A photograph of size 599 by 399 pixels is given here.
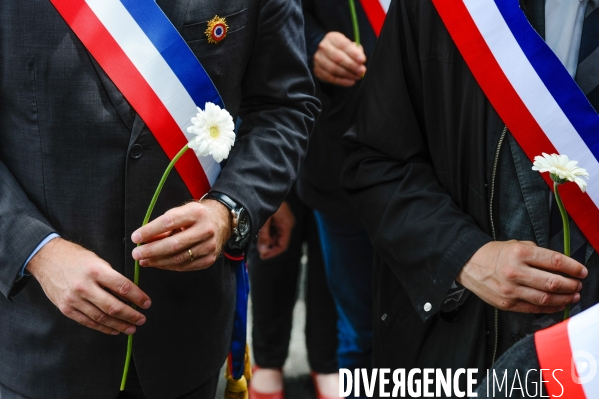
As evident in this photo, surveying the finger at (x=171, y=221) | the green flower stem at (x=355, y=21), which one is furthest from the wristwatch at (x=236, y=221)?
the green flower stem at (x=355, y=21)

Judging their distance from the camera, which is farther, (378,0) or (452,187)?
(378,0)

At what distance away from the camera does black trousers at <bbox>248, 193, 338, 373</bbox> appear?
2686 mm

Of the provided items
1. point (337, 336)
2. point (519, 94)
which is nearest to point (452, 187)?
point (519, 94)

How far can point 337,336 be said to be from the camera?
275cm

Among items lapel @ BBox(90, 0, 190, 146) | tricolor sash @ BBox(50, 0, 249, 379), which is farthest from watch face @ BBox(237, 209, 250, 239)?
lapel @ BBox(90, 0, 190, 146)

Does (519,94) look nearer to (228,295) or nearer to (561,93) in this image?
(561,93)

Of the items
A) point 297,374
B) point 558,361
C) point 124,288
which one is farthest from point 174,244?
point 297,374

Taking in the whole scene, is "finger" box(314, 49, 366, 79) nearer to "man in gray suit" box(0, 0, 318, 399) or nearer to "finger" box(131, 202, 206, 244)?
"man in gray suit" box(0, 0, 318, 399)

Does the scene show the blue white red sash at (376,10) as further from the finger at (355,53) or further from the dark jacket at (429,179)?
the dark jacket at (429,179)

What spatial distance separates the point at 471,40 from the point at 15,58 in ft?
2.51

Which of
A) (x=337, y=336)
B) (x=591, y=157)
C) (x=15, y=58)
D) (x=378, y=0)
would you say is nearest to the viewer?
(x=15, y=58)

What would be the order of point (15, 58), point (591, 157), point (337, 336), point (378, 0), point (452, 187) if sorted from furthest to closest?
1. point (337, 336)
2. point (378, 0)
3. point (452, 187)
4. point (591, 157)
5. point (15, 58)

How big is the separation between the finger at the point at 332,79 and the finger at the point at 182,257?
3.07 feet

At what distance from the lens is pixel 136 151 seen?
143 centimetres
